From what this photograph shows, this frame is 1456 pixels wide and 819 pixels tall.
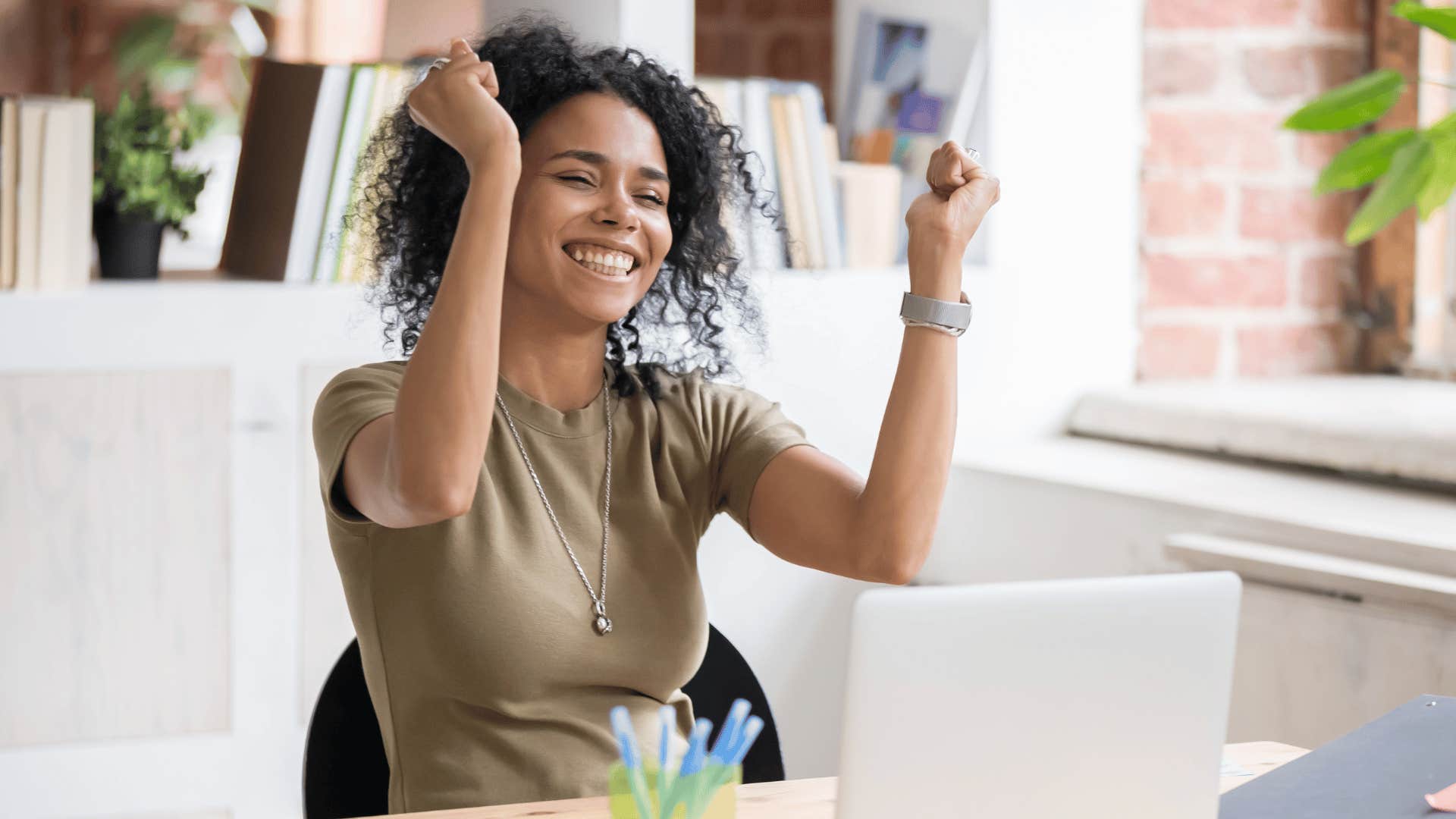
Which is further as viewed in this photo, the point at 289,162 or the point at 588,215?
the point at 289,162

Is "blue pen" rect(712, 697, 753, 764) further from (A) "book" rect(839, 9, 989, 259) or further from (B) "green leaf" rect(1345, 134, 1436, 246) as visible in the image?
(A) "book" rect(839, 9, 989, 259)

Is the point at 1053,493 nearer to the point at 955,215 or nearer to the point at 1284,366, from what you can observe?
the point at 1284,366

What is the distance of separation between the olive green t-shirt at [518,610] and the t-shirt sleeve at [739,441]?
0.06 metres

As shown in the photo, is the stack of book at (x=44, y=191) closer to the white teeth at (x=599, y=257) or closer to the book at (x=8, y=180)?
the book at (x=8, y=180)

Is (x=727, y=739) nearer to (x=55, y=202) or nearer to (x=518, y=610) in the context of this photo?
(x=518, y=610)

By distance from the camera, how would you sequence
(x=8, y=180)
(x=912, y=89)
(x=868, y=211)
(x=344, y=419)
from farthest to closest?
(x=912, y=89) < (x=868, y=211) < (x=8, y=180) < (x=344, y=419)

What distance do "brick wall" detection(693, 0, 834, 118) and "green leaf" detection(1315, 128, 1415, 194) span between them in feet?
3.54

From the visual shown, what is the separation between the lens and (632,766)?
911 mm

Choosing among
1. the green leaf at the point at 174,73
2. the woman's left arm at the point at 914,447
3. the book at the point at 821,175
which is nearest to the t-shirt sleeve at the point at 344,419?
the woman's left arm at the point at 914,447

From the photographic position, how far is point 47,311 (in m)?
2.11

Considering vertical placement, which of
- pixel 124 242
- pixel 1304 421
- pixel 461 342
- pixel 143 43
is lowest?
pixel 1304 421

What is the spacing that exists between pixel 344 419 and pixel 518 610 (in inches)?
9.0

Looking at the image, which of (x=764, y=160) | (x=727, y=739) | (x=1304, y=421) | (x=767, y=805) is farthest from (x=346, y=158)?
(x=727, y=739)

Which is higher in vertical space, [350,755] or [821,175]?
[821,175]
